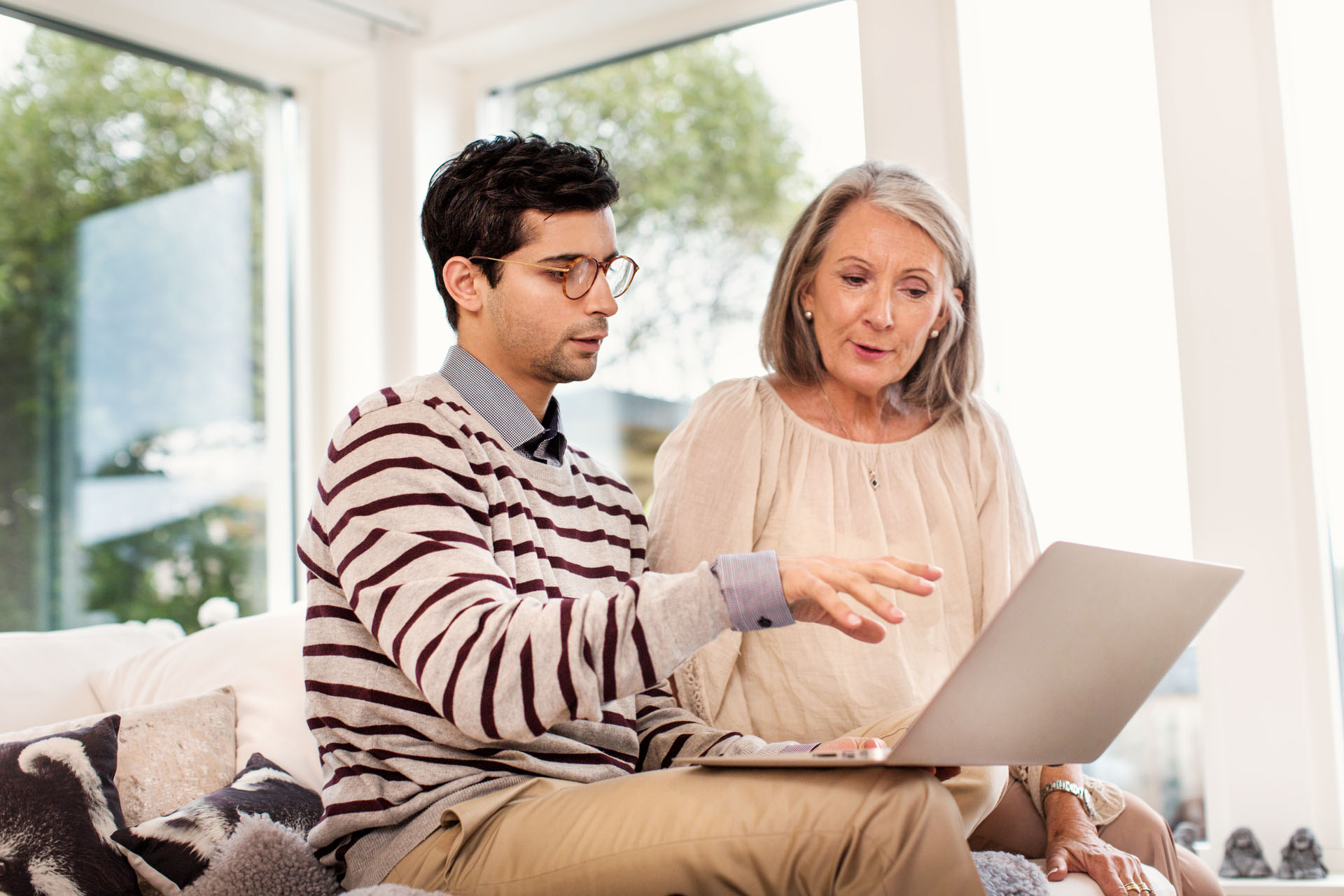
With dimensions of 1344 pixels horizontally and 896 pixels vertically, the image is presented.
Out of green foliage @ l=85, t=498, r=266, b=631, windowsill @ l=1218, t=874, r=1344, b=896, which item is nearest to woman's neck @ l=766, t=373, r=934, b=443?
windowsill @ l=1218, t=874, r=1344, b=896

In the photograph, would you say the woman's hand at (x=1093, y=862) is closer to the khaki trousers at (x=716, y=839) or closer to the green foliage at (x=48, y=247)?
the khaki trousers at (x=716, y=839)

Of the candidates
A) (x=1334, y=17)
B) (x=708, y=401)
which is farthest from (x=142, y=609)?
(x=1334, y=17)

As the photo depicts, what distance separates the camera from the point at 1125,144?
2377mm

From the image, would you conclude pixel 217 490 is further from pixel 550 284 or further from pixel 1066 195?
pixel 1066 195

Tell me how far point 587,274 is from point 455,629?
56cm

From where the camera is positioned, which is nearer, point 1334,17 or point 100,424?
point 1334,17

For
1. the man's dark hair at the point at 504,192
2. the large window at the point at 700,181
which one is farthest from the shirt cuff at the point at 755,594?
the large window at the point at 700,181

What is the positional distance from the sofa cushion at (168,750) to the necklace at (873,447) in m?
1.07

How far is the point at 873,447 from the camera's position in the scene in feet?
6.35

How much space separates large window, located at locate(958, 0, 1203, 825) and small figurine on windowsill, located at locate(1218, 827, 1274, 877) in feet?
0.59

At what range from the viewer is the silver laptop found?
3.32 ft

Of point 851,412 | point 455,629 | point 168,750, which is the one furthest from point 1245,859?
point 168,750

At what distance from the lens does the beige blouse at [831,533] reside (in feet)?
5.92

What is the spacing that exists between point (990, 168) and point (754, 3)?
711 millimetres
